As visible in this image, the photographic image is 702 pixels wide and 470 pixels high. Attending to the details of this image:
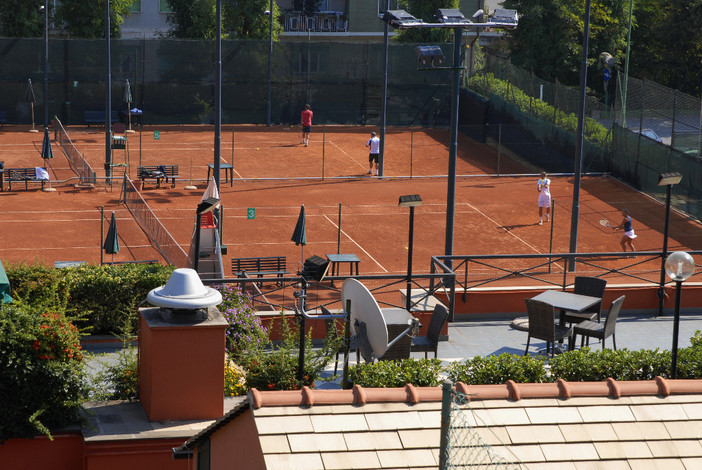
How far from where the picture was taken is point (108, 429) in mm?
10219

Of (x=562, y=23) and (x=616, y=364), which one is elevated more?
(x=562, y=23)

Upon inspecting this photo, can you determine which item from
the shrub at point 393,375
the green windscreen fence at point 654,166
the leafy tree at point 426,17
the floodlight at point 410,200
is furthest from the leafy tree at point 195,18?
the shrub at point 393,375


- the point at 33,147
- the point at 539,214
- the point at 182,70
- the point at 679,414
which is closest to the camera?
the point at 679,414

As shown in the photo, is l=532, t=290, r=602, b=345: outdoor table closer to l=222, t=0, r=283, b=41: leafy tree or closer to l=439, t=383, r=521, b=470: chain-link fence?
l=439, t=383, r=521, b=470: chain-link fence

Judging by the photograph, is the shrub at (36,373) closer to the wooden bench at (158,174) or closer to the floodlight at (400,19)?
the floodlight at (400,19)

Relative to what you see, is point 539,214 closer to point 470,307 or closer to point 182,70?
point 470,307

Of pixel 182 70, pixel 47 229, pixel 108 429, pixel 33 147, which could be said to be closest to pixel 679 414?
pixel 108 429

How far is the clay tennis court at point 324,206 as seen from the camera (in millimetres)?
26812

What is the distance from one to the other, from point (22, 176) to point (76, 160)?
4452 millimetres

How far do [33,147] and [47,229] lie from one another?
1417 cm

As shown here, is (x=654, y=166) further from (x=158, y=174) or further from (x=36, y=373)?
(x=36, y=373)

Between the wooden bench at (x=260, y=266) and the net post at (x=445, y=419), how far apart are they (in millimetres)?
15004

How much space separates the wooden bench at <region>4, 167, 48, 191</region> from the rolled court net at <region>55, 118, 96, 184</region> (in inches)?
56.9

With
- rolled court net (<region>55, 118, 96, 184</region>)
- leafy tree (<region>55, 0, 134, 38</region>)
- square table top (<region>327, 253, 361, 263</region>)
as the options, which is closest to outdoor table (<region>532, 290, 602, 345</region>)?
square table top (<region>327, 253, 361, 263</region>)
